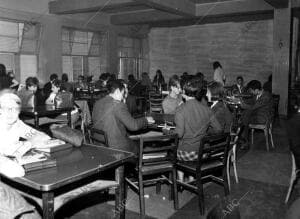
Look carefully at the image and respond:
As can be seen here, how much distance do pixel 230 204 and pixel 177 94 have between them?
3521 millimetres

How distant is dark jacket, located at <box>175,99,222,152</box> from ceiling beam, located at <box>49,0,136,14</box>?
5.46 m

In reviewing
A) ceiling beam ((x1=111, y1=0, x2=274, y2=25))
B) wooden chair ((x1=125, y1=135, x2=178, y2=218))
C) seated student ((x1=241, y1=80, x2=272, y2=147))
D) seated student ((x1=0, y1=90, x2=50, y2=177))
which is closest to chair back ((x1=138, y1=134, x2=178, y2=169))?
wooden chair ((x1=125, y1=135, x2=178, y2=218))

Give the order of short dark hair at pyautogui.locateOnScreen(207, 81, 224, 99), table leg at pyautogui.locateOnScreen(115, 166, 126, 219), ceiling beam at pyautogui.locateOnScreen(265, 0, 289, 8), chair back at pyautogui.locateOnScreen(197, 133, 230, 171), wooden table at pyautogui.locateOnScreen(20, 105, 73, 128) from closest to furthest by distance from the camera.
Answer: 1. table leg at pyautogui.locateOnScreen(115, 166, 126, 219)
2. chair back at pyautogui.locateOnScreen(197, 133, 230, 171)
3. short dark hair at pyautogui.locateOnScreen(207, 81, 224, 99)
4. wooden table at pyautogui.locateOnScreen(20, 105, 73, 128)
5. ceiling beam at pyautogui.locateOnScreen(265, 0, 289, 8)

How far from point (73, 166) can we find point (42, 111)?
2.73 meters

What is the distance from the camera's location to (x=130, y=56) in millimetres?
12578

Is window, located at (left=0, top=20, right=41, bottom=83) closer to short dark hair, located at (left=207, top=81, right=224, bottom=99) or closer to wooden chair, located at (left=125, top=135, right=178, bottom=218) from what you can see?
short dark hair, located at (left=207, top=81, right=224, bottom=99)

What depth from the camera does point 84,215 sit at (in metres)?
2.90

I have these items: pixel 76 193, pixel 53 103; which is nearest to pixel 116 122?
pixel 76 193

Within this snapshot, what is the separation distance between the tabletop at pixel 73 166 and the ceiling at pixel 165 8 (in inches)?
229

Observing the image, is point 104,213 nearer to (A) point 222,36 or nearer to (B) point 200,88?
(B) point 200,88

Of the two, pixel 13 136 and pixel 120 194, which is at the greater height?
pixel 13 136

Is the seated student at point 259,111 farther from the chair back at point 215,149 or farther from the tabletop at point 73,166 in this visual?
the tabletop at point 73,166

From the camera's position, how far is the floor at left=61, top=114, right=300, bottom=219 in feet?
9.45

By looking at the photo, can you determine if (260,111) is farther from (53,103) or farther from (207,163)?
(53,103)
